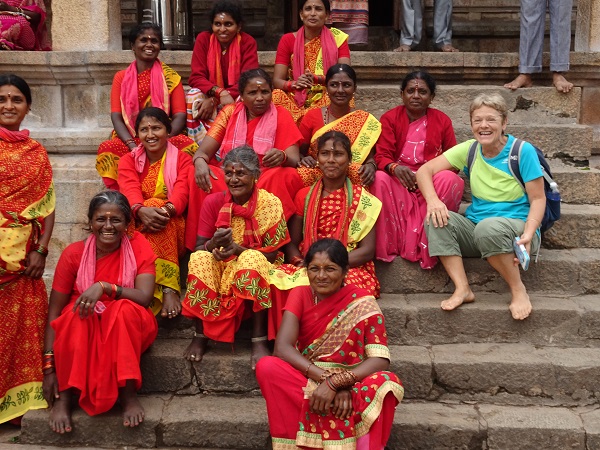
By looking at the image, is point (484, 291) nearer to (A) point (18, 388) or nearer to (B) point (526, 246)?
(B) point (526, 246)

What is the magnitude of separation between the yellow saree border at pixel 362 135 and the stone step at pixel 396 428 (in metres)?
1.73

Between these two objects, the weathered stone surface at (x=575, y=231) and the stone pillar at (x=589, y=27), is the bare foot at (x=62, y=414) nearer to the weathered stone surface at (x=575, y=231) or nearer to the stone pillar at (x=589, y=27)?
the weathered stone surface at (x=575, y=231)

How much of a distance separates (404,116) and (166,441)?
8.61 feet

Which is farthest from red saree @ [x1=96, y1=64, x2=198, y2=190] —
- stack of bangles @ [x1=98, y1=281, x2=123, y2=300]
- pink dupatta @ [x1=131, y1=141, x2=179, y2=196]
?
stack of bangles @ [x1=98, y1=281, x2=123, y2=300]

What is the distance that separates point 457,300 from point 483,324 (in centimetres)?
20

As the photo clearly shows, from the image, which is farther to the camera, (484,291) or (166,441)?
(484,291)

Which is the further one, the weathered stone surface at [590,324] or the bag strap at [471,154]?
the bag strap at [471,154]

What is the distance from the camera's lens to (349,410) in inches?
137

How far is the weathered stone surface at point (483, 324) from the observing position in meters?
4.51

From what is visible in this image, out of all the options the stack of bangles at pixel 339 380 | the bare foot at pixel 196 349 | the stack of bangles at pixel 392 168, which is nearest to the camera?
the stack of bangles at pixel 339 380

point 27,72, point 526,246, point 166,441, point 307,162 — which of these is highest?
point 27,72

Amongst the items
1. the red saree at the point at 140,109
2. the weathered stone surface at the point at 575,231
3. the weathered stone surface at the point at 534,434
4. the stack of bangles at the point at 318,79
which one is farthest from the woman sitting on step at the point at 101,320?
the weathered stone surface at the point at 575,231

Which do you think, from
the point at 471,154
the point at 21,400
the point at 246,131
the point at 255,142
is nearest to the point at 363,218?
the point at 471,154

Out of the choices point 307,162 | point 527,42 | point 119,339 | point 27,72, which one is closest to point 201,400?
point 119,339
